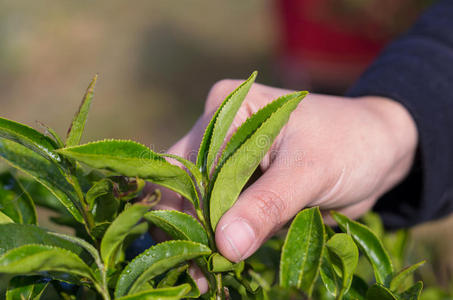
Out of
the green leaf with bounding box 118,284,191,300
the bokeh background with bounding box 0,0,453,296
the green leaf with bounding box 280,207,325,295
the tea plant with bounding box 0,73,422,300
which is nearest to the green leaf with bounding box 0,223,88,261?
the tea plant with bounding box 0,73,422,300

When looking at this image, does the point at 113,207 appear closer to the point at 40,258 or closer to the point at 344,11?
the point at 40,258

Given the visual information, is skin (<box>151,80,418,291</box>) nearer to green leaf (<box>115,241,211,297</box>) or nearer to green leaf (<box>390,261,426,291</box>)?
green leaf (<box>115,241,211,297</box>)

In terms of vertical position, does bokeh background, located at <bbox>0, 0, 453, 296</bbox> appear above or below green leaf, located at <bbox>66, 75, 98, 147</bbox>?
below

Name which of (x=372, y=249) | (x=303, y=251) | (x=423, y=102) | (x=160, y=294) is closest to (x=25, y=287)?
(x=160, y=294)

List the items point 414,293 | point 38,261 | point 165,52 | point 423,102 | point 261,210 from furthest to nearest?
point 165,52
point 423,102
point 261,210
point 414,293
point 38,261

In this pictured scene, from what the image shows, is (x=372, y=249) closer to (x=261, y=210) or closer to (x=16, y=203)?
(x=261, y=210)

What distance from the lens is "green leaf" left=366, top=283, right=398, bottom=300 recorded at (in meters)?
0.49

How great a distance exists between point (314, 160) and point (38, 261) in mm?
483

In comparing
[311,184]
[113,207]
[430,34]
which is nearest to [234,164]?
[113,207]

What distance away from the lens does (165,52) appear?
13.7 ft

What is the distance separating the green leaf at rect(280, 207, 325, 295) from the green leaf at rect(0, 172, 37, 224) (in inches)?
12.0

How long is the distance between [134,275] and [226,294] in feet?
0.36

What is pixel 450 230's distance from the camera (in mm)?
2012

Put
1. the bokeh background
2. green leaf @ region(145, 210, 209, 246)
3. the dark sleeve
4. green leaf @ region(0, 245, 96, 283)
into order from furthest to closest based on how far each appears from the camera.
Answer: the bokeh background
the dark sleeve
green leaf @ region(145, 210, 209, 246)
green leaf @ region(0, 245, 96, 283)
